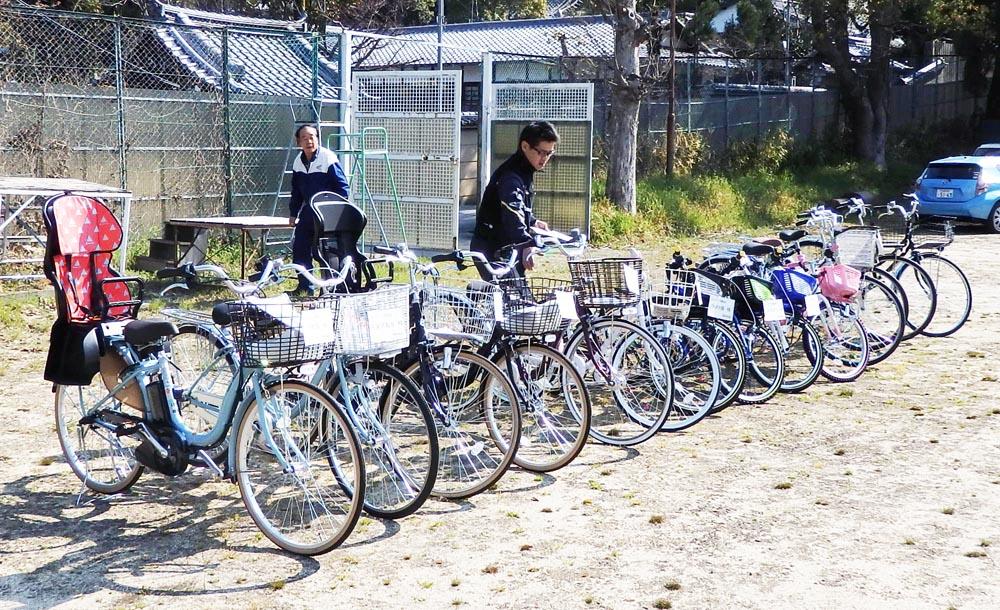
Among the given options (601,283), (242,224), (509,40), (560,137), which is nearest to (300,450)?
(601,283)

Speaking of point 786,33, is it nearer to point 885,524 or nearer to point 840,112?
point 840,112

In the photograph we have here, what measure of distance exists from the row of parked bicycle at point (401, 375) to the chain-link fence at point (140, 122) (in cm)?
529

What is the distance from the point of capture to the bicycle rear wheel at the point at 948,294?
966cm

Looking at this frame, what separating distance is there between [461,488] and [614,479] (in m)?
0.82

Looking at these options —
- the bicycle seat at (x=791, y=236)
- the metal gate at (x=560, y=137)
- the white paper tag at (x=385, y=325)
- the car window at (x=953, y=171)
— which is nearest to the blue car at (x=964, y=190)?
the car window at (x=953, y=171)

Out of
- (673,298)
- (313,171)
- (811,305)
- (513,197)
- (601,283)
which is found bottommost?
(811,305)

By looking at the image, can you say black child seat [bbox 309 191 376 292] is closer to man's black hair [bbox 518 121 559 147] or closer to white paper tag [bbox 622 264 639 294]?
man's black hair [bbox 518 121 559 147]

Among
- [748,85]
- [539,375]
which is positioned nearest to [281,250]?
[539,375]

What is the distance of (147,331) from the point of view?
4.94 metres

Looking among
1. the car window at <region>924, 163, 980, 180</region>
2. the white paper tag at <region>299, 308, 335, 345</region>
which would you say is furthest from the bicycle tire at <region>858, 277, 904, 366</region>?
the car window at <region>924, 163, 980, 180</region>

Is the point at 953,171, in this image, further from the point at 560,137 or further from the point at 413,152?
the point at 413,152

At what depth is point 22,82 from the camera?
1111cm

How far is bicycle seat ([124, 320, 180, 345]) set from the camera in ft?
16.2

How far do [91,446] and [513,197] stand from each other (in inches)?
107
